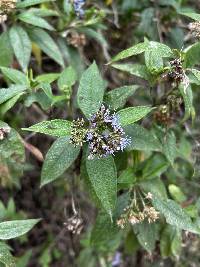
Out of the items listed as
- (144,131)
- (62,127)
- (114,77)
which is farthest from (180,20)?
(62,127)

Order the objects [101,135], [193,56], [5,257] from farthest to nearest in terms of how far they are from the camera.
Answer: [193,56]
[5,257]
[101,135]

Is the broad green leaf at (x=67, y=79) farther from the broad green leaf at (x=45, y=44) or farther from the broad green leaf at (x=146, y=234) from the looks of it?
the broad green leaf at (x=146, y=234)

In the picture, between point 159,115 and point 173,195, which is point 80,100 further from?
point 173,195

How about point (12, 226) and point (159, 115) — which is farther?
point (159, 115)

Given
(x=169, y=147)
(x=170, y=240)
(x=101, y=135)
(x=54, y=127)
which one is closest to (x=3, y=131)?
(x=54, y=127)

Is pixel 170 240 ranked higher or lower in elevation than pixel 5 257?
lower

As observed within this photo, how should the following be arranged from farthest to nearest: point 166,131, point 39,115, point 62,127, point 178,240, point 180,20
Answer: point 39,115 < point 180,20 < point 178,240 < point 166,131 < point 62,127

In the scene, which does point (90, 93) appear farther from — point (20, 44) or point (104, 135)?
point (20, 44)
